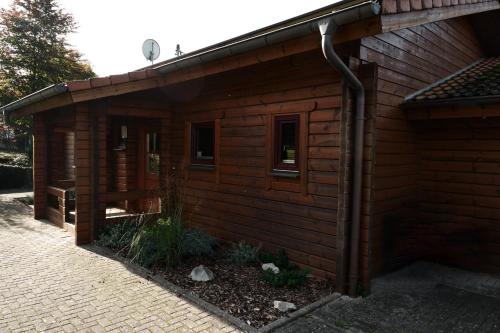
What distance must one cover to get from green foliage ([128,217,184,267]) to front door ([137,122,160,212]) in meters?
3.09

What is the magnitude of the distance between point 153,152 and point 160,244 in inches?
160

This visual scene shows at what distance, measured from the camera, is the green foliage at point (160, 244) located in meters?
5.34

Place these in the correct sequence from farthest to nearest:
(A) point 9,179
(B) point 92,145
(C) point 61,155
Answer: (A) point 9,179 < (C) point 61,155 < (B) point 92,145

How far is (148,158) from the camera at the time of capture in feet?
30.1

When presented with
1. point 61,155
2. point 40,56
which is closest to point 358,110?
point 61,155

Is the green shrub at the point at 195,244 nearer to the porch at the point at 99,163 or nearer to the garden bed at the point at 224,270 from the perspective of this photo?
the garden bed at the point at 224,270

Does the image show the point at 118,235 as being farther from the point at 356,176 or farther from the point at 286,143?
the point at 356,176

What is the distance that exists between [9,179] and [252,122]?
13633 millimetres

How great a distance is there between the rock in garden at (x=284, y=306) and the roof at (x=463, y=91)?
3.15 m

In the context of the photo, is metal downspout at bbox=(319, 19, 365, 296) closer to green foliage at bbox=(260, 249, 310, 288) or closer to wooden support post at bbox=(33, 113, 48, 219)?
green foliage at bbox=(260, 249, 310, 288)

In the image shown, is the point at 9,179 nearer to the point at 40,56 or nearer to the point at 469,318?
the point at 40,56

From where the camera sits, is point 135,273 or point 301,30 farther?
point 135,273

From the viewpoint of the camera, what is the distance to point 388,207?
4996mm

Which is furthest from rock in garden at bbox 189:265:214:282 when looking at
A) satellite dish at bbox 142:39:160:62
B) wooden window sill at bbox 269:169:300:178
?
satellite dish at bbox 142:39:160:62
